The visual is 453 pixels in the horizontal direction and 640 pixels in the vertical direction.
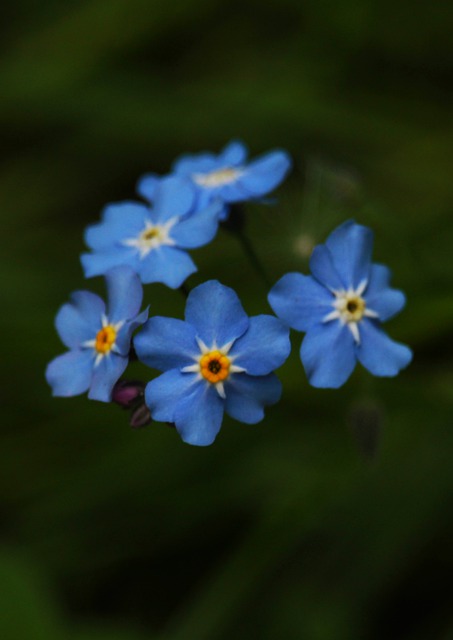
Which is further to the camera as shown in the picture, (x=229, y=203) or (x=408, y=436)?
(x=408, y=436)

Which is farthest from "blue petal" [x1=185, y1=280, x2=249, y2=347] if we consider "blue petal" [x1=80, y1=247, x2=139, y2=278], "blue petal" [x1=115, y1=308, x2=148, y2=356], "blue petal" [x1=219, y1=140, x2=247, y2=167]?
"blue petal" [x1=219, y1=140, x2=247, y2=167]

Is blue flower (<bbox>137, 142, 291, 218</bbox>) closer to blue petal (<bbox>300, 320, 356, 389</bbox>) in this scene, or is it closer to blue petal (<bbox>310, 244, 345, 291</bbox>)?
blue petal (<bbox>310, 244, 345, 291</bbox>)

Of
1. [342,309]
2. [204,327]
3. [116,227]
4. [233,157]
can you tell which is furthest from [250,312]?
[204,327]

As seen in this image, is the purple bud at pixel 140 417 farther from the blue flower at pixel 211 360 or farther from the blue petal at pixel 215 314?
the blue petal at pixel 215 314

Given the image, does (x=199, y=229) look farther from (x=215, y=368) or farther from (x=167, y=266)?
(x=215, y=368)

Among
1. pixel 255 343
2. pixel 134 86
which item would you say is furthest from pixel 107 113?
pixel 255 343

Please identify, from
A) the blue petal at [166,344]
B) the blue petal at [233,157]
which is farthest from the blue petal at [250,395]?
the blue petal at [233,157]

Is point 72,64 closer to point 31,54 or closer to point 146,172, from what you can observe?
point 31,54
